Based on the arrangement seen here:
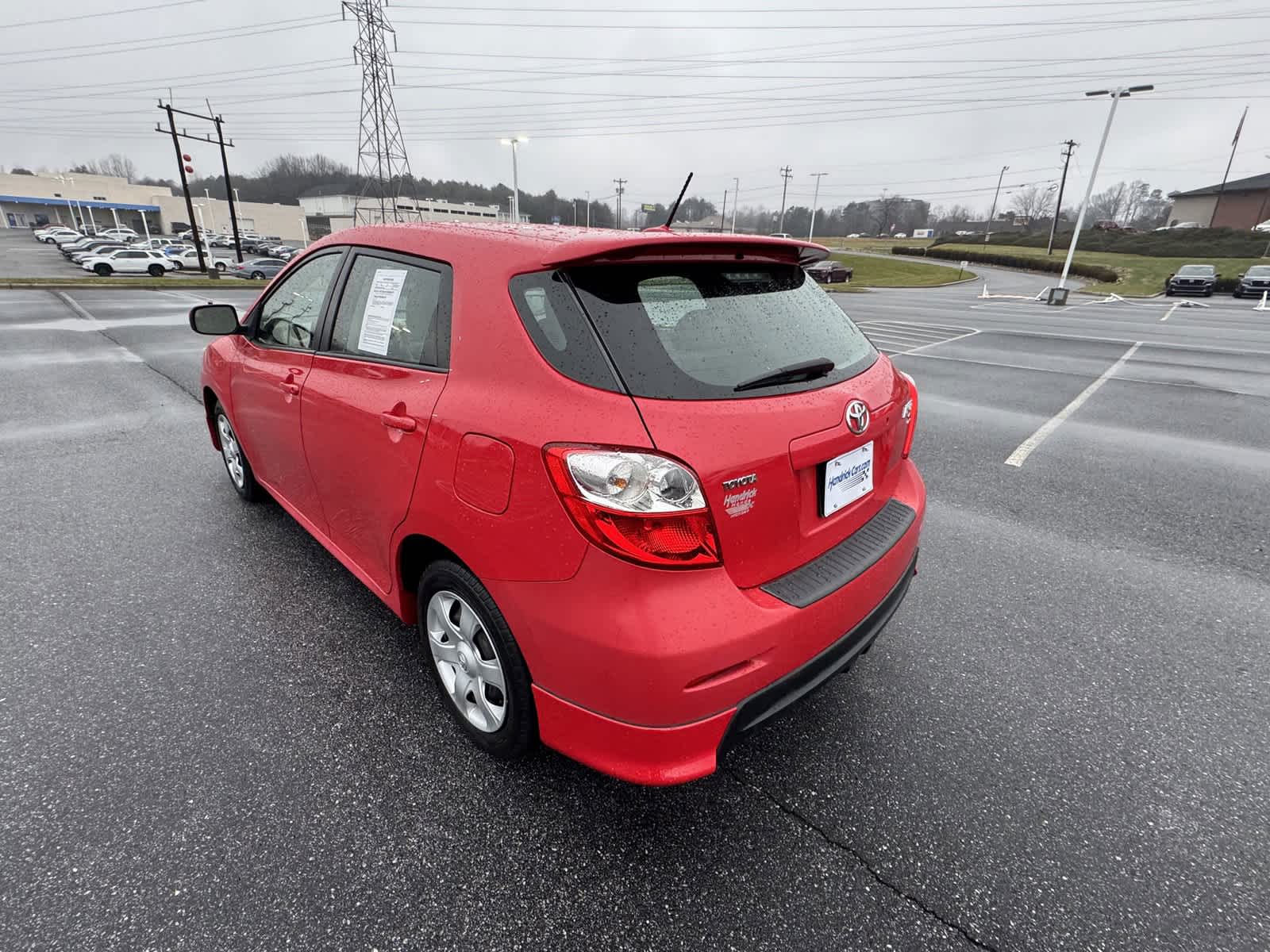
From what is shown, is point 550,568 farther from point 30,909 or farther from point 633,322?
point 30,909

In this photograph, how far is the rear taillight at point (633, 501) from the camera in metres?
1.48

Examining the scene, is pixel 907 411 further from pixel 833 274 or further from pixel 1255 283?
pixel 833 274

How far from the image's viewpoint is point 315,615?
9.43ft

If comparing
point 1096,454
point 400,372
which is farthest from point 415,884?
point 1096,454

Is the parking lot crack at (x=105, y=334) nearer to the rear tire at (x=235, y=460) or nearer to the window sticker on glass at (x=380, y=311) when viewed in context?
the rear tire at (x=235, y=460)

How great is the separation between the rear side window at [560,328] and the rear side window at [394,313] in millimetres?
344

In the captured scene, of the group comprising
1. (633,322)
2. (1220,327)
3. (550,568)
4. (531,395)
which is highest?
(633,322)

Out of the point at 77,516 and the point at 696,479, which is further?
the point at 77,516

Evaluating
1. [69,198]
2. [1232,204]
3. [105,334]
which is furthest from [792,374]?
[69,198]

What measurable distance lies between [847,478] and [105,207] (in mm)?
112646

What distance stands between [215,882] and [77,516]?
128 inches

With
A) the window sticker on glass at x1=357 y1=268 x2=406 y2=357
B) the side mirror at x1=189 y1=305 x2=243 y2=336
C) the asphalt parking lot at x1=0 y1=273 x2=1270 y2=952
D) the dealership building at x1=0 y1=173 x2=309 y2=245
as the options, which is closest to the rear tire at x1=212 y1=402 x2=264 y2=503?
the asphalt parking lot at x1=0 y1=273 x2=1270 y2=952

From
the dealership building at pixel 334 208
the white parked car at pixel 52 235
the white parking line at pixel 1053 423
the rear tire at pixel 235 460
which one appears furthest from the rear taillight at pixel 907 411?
the dealership building at pixel 334 208

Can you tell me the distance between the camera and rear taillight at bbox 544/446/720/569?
148 centimetres
